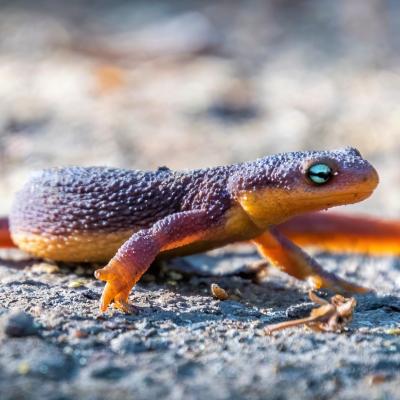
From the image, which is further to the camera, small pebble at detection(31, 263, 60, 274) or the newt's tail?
the newt's tail

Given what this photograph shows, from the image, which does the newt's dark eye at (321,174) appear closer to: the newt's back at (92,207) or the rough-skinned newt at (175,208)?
the rough-skinned newt at (175,208)

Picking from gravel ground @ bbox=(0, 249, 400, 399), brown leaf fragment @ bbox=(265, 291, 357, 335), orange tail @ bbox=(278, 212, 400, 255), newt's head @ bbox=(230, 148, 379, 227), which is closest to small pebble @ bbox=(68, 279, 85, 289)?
gravel ground @ bbox=(0, 249, 400, 399)

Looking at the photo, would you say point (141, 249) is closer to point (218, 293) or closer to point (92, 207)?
point (218, 293)

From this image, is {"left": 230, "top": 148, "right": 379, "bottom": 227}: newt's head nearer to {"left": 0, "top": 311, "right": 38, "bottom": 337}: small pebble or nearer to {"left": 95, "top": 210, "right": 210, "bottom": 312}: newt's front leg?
{"left": 95, "top": 210, "right": 210, "bottom": 312}: newt's front leg

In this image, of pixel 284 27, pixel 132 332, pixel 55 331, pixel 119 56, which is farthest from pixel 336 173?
pixel 284 27

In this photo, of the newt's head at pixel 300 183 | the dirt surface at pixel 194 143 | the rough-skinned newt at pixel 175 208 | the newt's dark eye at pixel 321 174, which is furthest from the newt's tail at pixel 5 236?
the newt's dark eye at pixel 321 174

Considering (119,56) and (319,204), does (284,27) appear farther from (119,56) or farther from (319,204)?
(319,204)
